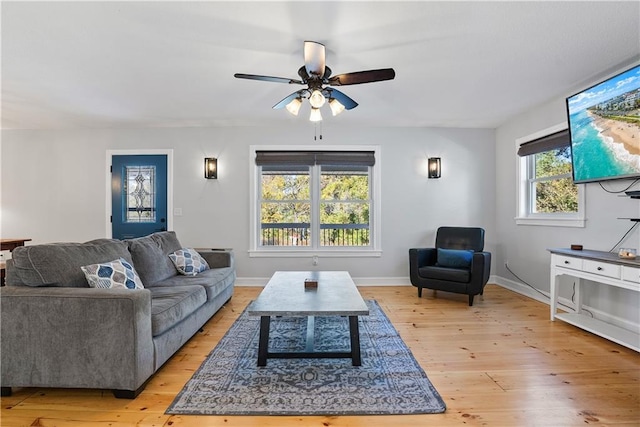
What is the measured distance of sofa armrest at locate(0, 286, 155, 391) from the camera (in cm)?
184

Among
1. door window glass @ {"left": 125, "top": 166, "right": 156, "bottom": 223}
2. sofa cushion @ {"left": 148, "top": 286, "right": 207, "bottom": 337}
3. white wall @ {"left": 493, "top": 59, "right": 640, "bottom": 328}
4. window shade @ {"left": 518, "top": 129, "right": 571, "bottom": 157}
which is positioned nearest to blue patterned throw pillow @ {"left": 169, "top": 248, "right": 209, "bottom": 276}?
sofa cushion @ {"left": 148, "top": 286, "right": 207, "bottom": 337}

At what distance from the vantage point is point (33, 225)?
4.77 m

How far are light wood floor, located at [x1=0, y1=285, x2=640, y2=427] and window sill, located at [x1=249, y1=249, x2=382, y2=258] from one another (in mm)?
1524

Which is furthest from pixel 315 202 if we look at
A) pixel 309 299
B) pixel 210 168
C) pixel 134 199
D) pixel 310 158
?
pixel 134 199

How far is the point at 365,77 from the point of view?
2.22m

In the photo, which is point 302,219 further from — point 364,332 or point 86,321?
point 86,321

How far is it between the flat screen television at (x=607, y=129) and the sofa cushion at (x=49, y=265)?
14.8 feet

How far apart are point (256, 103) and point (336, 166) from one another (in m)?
1.59

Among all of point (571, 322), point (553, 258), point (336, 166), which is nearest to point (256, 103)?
point (336, 166)

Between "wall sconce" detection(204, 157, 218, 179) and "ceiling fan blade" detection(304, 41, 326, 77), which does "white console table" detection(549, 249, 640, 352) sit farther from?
"wall sconce" detection(204, 157, 218, 179)

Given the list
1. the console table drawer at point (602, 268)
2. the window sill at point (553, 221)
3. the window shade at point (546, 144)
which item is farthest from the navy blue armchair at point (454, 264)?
the window shade at point (546, 144)

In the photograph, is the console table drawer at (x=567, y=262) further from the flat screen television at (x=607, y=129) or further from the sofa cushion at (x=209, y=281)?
the sofa cushion at (x=209, y=281)

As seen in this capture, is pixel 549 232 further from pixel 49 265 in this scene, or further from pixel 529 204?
pixel 49 265

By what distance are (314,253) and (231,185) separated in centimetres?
167
